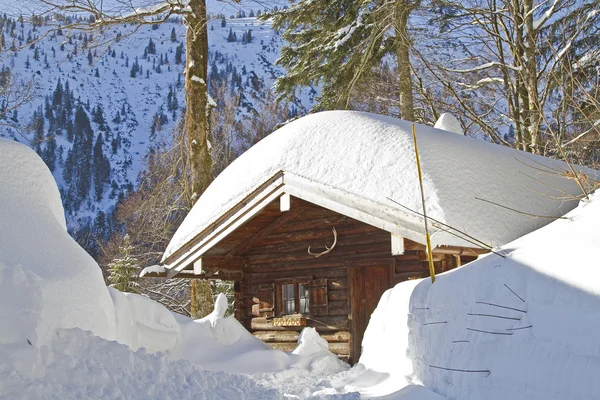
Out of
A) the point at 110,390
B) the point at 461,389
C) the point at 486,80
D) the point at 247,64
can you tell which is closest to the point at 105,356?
the point at 110,390

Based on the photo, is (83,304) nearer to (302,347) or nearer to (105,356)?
(105,356)

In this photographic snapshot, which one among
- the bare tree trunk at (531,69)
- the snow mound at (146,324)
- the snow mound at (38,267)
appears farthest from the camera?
the bare tree trunk at (531,69)

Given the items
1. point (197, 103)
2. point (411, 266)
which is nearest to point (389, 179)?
point (411, 266)

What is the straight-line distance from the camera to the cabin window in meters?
12.1

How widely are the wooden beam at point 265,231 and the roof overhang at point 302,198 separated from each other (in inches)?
57.0

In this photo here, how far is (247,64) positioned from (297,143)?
488 feet

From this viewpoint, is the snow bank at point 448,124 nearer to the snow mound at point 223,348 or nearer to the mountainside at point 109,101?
the snow mound at point 223,348

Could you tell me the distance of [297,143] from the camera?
1102 centimetres

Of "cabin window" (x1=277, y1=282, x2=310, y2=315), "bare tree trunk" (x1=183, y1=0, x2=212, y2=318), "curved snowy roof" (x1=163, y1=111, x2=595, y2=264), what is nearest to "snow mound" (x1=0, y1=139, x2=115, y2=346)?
"curved snowy roof" (x1=163, y1=111, x2=595, y2=264)

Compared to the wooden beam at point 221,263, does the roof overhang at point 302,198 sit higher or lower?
higher

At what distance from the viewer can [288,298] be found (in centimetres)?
1245

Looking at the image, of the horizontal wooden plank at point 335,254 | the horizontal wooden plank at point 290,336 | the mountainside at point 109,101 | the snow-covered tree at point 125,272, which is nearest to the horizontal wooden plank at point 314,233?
the horizontal wooden plank at point 335,254

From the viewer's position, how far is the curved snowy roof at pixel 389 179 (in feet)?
28.9

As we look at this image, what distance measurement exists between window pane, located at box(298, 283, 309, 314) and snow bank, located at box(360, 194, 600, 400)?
5.14 m
